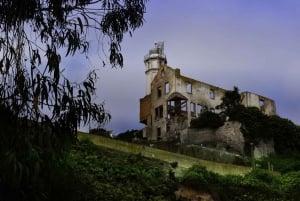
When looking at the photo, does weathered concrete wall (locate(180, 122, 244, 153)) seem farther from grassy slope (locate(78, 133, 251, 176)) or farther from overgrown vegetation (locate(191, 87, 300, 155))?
grassy slope (locate(78, 133, 251, 176))

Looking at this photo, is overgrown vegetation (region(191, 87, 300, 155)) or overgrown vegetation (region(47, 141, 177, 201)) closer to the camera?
overgrown vegetation (region(47, 141, 177, 201))

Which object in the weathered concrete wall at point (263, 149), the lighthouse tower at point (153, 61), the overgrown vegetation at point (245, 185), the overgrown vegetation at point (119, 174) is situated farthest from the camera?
the lighthouse tower at point (153, 61)

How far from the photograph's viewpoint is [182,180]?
24.8 metres

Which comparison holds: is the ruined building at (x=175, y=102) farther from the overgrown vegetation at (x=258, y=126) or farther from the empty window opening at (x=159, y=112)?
the overgrown vegetation at (x=258, y=126)

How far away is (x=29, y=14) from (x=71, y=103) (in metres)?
1.62

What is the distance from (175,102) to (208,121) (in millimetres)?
7617

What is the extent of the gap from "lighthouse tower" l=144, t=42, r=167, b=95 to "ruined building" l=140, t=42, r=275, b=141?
4.77 metres

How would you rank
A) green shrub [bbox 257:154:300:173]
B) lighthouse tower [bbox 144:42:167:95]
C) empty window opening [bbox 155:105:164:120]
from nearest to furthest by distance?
green shrub [bbox 257:154:300:173] < empty window opening [bbox 155:105:164:120] < lighthouse tower [bbox 144:42:167:95]

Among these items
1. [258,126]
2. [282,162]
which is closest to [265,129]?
[258,126]

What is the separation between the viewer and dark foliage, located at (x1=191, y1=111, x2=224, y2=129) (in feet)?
153

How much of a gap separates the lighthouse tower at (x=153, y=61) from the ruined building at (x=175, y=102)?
4.77 m

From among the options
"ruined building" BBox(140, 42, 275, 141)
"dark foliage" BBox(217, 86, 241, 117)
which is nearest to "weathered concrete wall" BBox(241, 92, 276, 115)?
"ruined building" BBox(140, 42, 275, 141)

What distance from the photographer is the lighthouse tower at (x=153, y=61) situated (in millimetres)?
63156

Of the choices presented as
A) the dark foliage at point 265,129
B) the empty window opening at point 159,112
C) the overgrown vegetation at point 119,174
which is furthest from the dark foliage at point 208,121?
the overgrown vegetation at point 119,174
